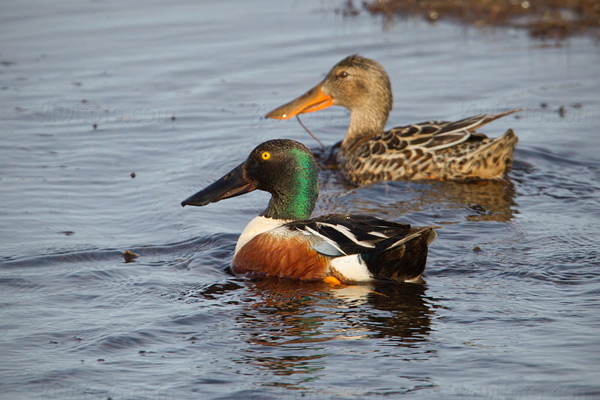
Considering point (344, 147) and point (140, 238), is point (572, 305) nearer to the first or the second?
point (140, 238)

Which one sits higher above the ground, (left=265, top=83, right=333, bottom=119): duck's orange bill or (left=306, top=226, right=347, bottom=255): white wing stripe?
(left=265, top=83, right=333, bottom=119): duck's orange bill

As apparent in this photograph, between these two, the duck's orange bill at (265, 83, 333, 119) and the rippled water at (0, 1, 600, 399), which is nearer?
the rippled water at (0, 1, 600, 399)

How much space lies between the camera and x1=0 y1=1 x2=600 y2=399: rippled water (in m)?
5.01

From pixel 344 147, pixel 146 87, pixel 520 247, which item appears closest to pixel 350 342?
pixel 520 247

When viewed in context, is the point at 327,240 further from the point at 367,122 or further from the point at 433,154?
the point at 367,122

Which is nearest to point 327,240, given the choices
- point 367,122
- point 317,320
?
point 317,320

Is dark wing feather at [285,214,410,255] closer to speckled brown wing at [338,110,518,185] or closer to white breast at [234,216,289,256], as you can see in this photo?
white breast at [234,216,289,256]

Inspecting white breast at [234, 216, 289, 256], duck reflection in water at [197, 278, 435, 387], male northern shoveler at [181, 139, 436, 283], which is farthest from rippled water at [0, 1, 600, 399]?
white breast at [234, 216, 289, 256]

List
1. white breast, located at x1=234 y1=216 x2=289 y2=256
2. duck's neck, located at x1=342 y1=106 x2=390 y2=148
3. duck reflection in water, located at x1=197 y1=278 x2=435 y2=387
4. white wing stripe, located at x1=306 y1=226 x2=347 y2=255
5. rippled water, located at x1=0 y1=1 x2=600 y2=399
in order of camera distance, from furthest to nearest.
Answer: duck's neck, located at x1=342 y1=106 x2=390 y2=148
white breast, located at x1=234 y1=216 x2=289 y2=256
white wing stripe, located at x1=306 y1=226 x2=347 y2=255
duck reflection in water, located at x1=197 y1=278 x2=435 y2=387
rippled water, located at x1=0 y1=1 x2=600 y2=399

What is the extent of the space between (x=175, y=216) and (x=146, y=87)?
4185 mm

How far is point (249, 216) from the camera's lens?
26.3ft

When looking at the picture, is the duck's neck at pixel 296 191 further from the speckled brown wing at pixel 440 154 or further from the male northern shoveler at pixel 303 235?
the speckled brown wing at pixel 440 154

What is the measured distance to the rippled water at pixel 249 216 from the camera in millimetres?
5012

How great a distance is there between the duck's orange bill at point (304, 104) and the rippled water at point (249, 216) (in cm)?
53
